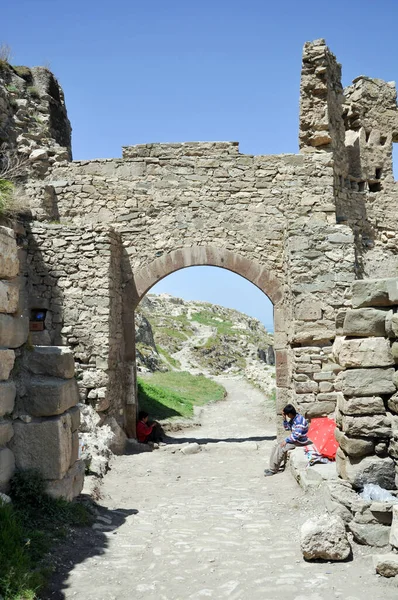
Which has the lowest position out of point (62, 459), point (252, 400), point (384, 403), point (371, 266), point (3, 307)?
point (252, 400)

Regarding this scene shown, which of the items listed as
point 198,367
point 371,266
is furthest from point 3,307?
point 198,367

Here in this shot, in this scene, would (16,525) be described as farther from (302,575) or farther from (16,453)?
(302,575)

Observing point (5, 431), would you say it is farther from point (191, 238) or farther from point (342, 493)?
point (191, 238)

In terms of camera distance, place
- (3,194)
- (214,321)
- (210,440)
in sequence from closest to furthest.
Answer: (3,194) → (210,440) → (214,321)

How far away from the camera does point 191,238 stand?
409 inches

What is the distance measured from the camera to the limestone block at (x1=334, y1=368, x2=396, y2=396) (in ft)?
15.7

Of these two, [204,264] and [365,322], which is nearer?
[365,322]

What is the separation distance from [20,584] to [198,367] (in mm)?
25697

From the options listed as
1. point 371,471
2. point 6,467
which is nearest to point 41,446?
point 6,467

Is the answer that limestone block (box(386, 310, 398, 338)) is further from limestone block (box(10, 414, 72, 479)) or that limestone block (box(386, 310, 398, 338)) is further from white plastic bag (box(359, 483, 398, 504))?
limestone block (box(10, 414, 72, 479))

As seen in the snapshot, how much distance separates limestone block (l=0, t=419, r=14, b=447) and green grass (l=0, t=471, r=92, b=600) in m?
0.31

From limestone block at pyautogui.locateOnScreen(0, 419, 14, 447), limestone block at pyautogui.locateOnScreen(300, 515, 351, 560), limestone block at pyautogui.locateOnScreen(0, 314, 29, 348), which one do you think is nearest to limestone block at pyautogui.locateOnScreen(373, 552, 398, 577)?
limestone block at pyautogui.locateOnScreen(300, 515, 351, 560)

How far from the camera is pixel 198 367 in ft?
95.4

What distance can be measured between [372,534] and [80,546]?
237 cm
